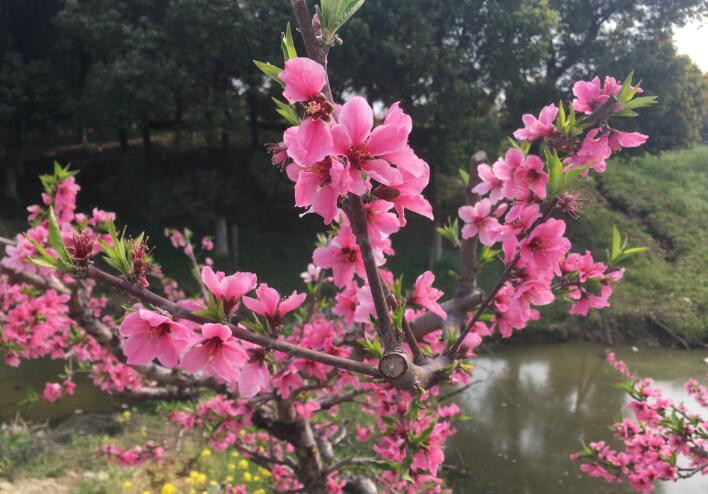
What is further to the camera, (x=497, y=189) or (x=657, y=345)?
(x=657, y=345)

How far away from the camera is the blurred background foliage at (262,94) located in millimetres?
9250

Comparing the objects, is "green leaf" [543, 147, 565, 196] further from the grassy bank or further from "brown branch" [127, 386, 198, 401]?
the grassy bank

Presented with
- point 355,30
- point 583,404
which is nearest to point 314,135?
point 583,404

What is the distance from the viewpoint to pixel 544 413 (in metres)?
6.99

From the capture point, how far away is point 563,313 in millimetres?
9656

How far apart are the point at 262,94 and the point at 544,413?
24.4 ft

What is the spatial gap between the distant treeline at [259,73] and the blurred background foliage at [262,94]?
0.04 meters

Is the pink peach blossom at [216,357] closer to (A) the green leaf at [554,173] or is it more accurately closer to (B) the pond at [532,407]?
(A) the green leaf at [554,173]

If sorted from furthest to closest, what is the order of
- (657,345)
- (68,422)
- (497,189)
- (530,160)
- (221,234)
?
1. (221,234)
2. (657,345)
3. (68,422)
4. (497,189)
5. (530,160)

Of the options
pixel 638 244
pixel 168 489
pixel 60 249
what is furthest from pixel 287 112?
pixel 638 244

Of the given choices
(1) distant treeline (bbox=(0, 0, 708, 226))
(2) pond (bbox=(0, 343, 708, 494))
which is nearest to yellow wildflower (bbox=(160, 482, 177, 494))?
(2) pond (bbox=(0, 343, 708, 494))

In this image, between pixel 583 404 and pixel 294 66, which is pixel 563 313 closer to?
Answer: pixel 583 404

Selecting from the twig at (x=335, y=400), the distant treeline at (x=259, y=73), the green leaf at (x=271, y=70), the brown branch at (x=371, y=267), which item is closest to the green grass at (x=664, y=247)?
the distant treeline at (x=259, y=73)

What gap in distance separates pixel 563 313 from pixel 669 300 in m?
1.80
